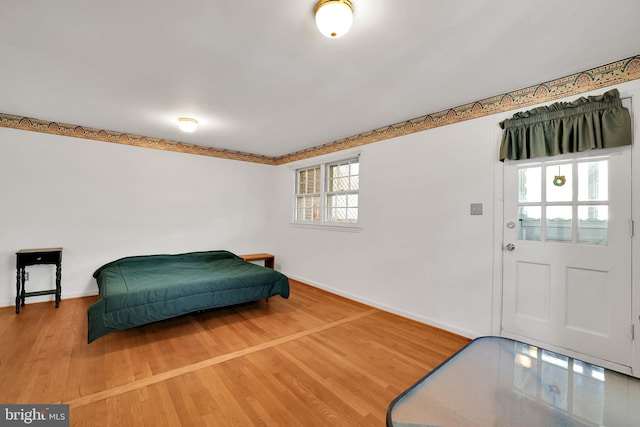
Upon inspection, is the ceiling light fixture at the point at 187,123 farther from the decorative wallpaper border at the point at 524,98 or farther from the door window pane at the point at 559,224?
the door window pane at the point at 559,224

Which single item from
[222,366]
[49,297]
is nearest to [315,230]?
[222,366]

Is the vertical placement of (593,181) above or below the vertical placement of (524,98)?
below

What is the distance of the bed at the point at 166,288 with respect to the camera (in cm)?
242

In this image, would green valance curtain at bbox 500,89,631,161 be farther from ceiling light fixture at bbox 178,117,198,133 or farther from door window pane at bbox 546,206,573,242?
ceiling light fixture at bbox 178,117,198,133

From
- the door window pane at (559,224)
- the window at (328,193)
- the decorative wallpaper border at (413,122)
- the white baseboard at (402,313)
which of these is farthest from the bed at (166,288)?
the door window pane at (559,224)

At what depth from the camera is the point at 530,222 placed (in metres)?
2.39

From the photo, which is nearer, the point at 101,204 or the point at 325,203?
the point at 101,204

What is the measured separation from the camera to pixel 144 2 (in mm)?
1520

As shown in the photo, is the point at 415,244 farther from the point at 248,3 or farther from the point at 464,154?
the point at 248,3

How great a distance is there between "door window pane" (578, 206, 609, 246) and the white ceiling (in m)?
1.13

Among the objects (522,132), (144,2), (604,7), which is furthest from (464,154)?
(144,2)

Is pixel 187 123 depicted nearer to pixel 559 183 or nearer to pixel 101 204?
pixel 101 204

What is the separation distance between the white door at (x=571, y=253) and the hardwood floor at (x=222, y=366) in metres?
0.77

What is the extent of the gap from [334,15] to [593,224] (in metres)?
2.46
